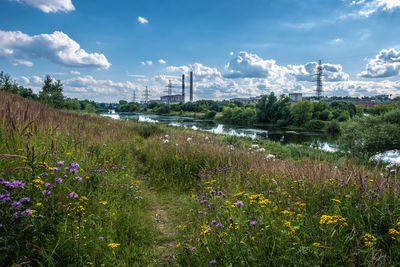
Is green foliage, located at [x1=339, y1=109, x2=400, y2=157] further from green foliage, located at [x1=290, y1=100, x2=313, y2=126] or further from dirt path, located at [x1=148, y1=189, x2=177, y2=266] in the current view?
green foliage, located at [x1=290, y1=100, x2=313, y2=126]

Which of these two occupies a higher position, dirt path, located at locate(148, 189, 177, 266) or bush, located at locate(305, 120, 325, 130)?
bush, located at locate(305, 120, 325, 130)

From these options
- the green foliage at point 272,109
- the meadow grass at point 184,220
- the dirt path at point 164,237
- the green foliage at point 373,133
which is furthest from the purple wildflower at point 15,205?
the green foliage at point 272,109

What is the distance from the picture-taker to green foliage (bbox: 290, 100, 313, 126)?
59.8 m

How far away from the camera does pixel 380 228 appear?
A: 2.29 meters

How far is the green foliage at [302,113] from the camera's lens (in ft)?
196

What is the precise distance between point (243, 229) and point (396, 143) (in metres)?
26.3

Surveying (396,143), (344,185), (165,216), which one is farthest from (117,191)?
(396,143)

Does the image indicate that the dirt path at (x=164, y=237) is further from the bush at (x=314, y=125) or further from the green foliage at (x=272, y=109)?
the green foliage at (x=272, y=109)

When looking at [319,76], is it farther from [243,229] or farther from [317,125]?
[243,229]

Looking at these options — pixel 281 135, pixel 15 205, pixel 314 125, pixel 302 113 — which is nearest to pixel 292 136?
pixel 281 135

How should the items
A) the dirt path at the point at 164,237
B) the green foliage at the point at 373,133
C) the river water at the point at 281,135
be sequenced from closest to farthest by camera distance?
1. the dirt path at the point at 164,237
2. the green foliage at the point at 373,133
3. the river water at the point at 281,135

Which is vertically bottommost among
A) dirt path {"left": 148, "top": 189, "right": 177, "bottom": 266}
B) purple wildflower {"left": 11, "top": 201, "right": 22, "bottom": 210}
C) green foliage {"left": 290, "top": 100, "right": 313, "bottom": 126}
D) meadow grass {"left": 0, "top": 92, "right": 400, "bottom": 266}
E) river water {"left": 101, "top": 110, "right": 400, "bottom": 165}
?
river water {"left": 101, "top": 110, "right": 400, "bottom": 165}

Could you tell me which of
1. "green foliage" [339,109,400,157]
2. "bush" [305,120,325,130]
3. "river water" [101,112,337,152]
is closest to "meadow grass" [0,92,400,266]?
"green foliage" [339,109,400,157]

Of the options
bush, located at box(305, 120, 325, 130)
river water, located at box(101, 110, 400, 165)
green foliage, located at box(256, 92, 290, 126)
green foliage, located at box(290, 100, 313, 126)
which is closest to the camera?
river water, located at box(101, 110, 400, 165)
